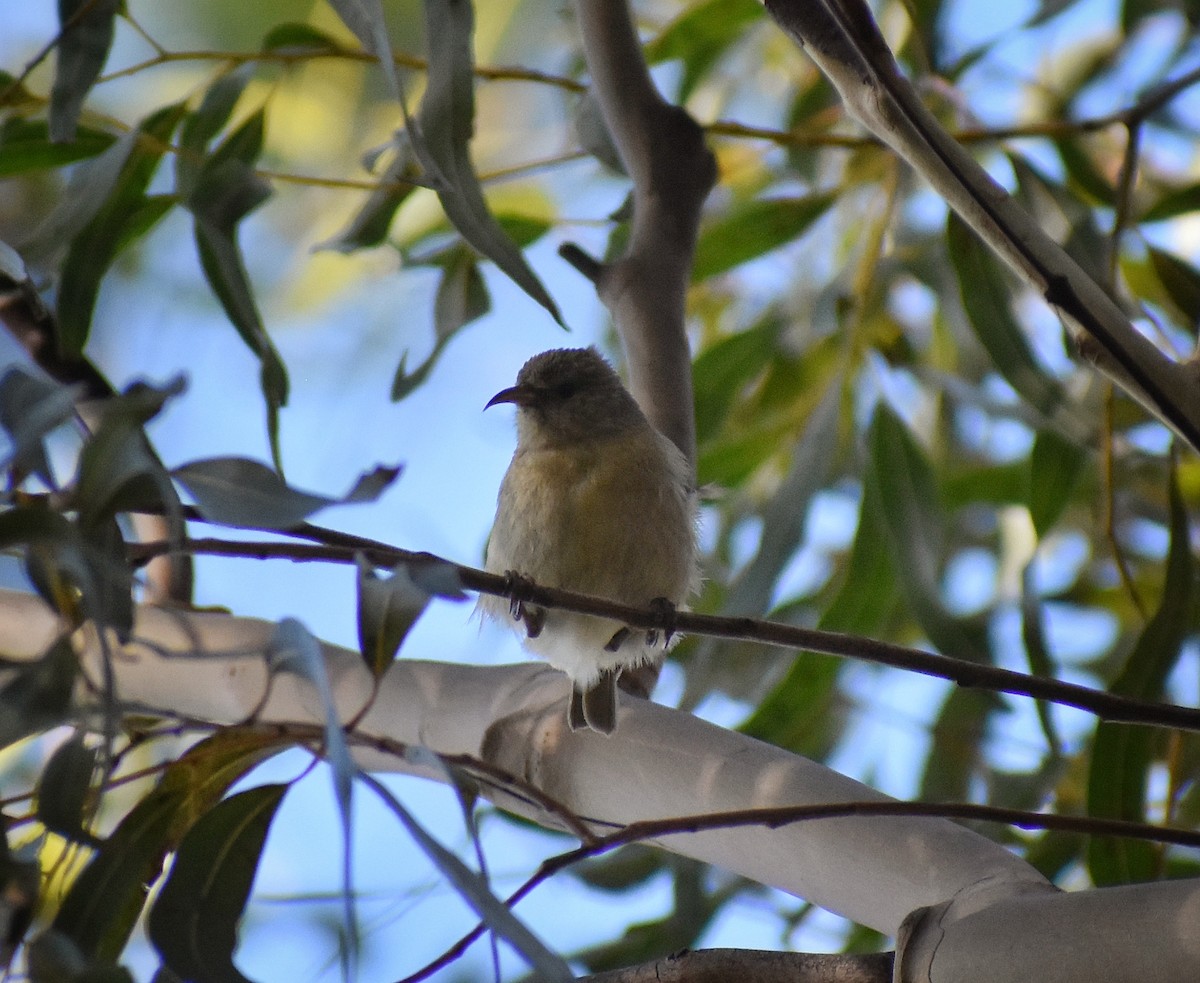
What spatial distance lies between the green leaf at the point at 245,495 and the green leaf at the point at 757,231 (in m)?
2.07

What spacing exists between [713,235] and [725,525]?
1059 millimetres

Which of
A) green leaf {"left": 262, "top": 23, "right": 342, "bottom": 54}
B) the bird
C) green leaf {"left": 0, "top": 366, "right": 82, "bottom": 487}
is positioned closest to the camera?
green leaf {"left": 0, "top": 366, "right": 82, "bottom": 487}

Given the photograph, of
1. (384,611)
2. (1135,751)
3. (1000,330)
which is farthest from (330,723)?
(1000,330)

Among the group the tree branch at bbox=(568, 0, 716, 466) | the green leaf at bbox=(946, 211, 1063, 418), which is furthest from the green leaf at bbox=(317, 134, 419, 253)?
the green leaf at bbox=(946, 211, 1063, 418)

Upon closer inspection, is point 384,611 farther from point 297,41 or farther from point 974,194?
point 297,41

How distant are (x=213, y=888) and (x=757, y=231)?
88.3 inches

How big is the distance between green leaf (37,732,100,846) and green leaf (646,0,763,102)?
2290mm

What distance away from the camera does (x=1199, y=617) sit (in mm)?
2740

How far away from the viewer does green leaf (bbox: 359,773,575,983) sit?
3.84ft

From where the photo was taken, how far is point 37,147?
264 centimetres

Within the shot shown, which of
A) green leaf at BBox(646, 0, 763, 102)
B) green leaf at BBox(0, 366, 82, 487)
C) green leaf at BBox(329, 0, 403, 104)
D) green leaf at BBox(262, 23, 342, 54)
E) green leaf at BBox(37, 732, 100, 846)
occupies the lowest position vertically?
green leaf at BBox(37, 732, 100, 846)

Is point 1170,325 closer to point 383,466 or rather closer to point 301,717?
point 301,717

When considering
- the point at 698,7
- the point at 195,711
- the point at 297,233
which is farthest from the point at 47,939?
the point at 297,233

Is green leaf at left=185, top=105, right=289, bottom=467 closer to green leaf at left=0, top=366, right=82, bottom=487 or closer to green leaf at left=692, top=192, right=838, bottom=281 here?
green leaf at left=0, top=366, right=82, bottom=487
